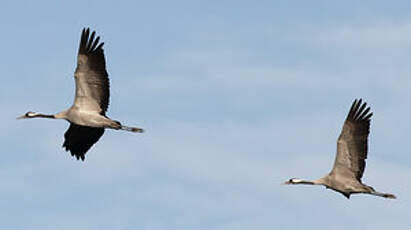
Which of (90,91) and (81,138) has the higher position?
(90,91)

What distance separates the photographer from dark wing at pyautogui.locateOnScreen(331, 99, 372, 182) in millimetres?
47188

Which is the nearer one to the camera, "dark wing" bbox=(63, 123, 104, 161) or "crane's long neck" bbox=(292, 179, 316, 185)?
"crane's long neck" bbox=(292, 179, 316, 185)

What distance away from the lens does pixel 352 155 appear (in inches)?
1859

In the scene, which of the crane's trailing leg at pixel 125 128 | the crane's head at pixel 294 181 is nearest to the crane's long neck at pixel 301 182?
the crane's head at pixel 294 181

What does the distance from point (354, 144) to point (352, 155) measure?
41 cm

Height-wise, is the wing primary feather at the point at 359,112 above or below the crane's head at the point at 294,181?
above

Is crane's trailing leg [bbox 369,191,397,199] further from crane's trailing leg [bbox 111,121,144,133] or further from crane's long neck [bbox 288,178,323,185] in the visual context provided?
crane's trailing leg [bbox 111,121,144,133]

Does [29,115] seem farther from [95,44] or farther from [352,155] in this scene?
[352,155]

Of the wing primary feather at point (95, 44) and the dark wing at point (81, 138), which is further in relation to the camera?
the dark wing at point (81, 138)

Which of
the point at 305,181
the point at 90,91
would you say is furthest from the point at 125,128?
the point at 305,181

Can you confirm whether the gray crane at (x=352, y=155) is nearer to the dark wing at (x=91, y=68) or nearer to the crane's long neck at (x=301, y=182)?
the crane's long neck at (x=301, y=182)

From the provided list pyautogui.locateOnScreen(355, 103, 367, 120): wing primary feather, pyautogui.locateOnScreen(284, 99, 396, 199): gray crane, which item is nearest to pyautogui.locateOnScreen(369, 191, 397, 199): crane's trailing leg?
pyautogui.locateOnScreen(284, 99, 396, 199): gray crane

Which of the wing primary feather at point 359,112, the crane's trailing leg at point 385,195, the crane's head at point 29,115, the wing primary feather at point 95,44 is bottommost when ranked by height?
the crane's trailing leg at point 385,195

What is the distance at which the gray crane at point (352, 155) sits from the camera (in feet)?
155
